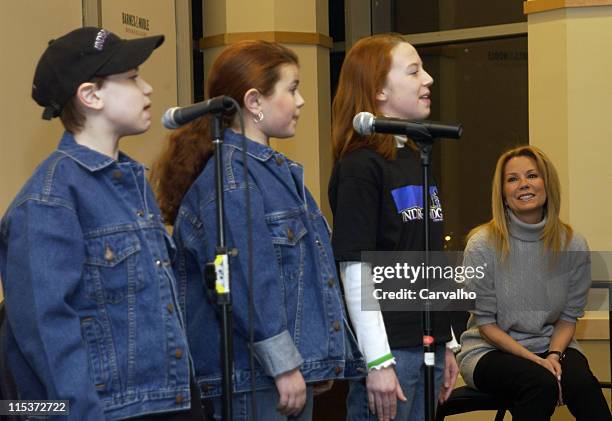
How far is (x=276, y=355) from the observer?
204 centimetres

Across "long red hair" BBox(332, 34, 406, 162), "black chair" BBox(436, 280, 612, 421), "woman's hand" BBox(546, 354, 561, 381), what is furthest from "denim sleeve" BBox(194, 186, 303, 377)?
"woman's hand" BBox(546, 354, 561, 381)

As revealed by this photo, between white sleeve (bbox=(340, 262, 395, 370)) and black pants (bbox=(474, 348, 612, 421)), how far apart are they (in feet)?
4.09

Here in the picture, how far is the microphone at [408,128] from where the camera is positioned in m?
2.20

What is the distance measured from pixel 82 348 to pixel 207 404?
458 millimetres

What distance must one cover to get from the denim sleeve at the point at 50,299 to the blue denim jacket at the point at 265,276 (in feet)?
1.27

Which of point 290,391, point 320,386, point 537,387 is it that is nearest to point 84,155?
point 290,391

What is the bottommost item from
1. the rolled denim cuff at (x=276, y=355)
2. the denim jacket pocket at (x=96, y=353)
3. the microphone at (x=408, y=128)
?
the rolled denim cuff at (x=276, y=355)

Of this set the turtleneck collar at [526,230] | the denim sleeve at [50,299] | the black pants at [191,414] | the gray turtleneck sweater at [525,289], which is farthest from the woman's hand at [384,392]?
the turtleneck collar at [526,230]

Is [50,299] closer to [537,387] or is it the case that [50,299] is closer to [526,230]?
[537,387]

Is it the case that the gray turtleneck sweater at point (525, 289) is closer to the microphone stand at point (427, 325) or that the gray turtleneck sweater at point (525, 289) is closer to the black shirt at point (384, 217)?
the black shirt at point (384, 217)

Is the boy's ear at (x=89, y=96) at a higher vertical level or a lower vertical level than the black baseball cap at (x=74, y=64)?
lower

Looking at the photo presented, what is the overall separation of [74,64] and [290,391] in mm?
776

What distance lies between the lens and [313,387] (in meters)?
2.24

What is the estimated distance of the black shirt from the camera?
2.36 m
